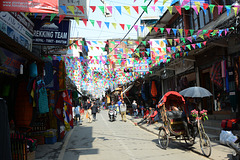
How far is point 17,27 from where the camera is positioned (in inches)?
312

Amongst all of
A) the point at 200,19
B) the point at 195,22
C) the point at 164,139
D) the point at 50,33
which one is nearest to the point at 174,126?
the point at 164,139

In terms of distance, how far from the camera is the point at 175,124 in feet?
30.5

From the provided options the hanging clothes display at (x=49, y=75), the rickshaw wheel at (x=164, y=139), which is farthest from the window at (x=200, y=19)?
the hanging clothes display at (x=49, y=75)

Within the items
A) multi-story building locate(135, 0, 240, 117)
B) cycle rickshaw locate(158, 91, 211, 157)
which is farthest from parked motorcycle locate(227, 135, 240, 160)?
multi-story building locate(135, 0, 240, 117)

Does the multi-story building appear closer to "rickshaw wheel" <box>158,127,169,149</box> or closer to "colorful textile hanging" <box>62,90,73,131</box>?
"rickshaw wheel" <box>158,127,169,149</box>

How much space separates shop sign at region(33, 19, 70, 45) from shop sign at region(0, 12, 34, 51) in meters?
0.42

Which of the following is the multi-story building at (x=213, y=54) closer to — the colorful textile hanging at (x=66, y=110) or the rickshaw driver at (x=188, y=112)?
the rickshaw driver at (x=188, y=112)

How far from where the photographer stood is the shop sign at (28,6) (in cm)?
524

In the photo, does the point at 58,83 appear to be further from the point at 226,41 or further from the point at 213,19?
the point at 213,19

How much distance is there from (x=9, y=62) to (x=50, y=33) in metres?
3.31

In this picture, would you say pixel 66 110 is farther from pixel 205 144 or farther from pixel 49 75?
pixel 205 144

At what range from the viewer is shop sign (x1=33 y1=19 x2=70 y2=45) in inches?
376

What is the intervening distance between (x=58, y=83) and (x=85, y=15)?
4042 mm

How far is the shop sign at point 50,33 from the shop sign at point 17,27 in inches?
16.4
